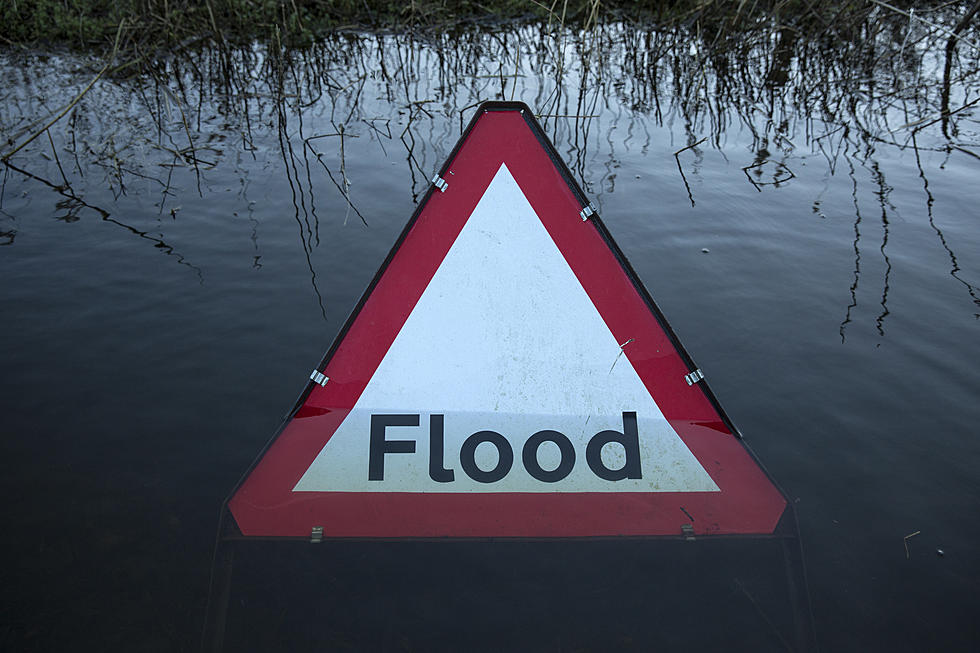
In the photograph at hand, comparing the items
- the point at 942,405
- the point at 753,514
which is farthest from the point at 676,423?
the point at 942,405

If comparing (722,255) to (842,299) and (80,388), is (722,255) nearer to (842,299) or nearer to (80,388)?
(842,299)

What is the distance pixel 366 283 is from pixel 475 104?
14.2ft

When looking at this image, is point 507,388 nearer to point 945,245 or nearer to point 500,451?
point 500,451

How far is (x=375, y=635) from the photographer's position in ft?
7.45

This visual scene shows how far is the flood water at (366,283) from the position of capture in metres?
2.36

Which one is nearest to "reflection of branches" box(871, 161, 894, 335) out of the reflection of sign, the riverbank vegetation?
the reflection of sign

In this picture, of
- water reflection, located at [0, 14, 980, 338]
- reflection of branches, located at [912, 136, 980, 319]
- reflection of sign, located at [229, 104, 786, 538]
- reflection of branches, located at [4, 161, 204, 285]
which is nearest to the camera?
reflection of sign, located at [229, 104, 786, 538]

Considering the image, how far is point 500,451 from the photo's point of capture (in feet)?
7.06

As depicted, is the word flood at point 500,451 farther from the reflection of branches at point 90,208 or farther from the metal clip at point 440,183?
the reflection of branches at point 90,208

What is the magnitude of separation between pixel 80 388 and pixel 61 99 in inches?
244

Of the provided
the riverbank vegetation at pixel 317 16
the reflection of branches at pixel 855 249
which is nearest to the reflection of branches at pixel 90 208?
the riverbank vegetation at pixel 317 16

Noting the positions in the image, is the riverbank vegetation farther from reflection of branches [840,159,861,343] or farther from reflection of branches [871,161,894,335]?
reflection of branches [840,159,861,343]

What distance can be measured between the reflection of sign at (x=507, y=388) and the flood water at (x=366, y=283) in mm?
433

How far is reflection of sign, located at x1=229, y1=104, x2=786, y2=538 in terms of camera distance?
210 centimetres
